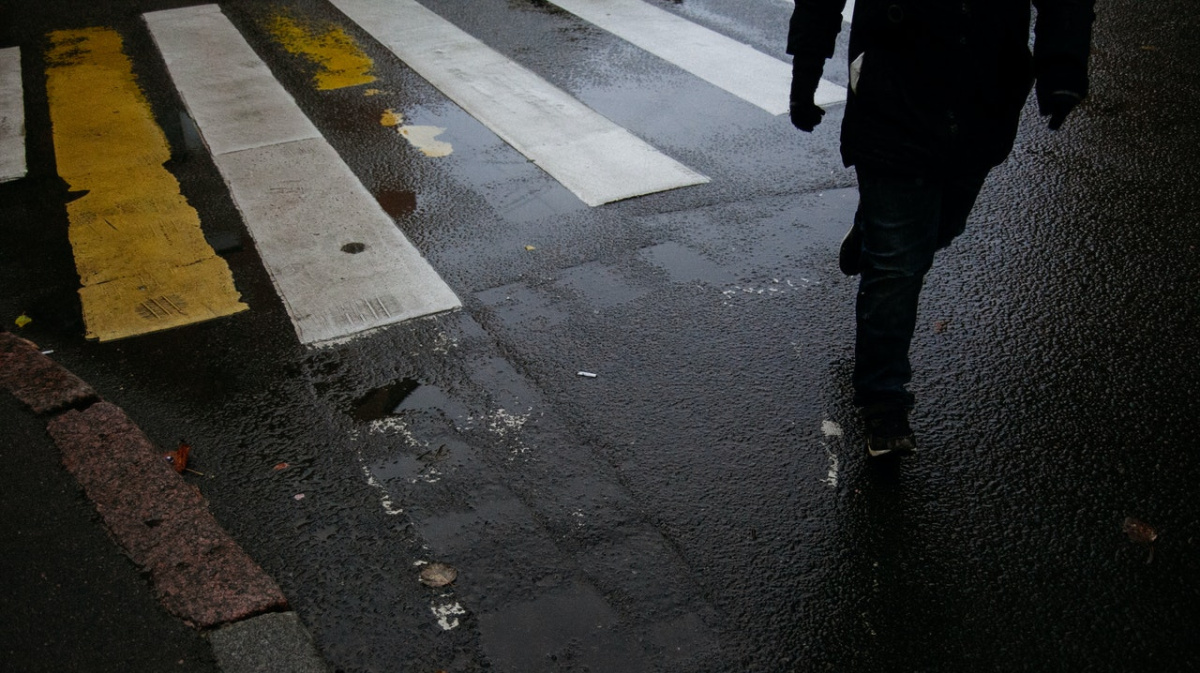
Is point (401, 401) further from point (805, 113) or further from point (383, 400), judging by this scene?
point (805, 113)

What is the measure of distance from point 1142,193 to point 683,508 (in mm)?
3611

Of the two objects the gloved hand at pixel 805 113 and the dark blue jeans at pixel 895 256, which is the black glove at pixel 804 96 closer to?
the gloved hand at pixel 805 113

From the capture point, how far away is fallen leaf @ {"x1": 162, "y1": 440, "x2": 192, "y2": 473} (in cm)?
343

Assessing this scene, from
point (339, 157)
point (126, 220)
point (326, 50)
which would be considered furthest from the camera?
point (326, 50)

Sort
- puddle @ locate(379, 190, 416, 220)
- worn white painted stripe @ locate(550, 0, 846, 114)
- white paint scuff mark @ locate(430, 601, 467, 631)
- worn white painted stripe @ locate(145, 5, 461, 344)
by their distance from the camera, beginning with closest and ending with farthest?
white paint scuff mark @ locate(430, 601, 467, 631) → worn white painted stripe @ locate(145, 5, 461, 344) → puddle @ locate(379, 190, 416, 220) → worn white painted stripe @ locate(550, 0, 846, 114)

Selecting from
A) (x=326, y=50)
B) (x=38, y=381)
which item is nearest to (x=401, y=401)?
(x=38, y=381)

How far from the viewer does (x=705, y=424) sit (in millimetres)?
3613

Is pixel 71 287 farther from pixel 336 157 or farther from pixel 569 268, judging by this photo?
pixel 569 268

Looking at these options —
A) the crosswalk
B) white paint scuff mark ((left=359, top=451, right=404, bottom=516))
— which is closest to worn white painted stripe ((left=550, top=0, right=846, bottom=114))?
the crosswalk

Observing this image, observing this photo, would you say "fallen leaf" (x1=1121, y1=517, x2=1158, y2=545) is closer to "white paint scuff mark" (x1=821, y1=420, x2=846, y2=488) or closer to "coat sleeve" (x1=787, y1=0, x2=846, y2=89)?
"white paint scuff mark" (x1=821, y1=420, x2=846, y2=488)

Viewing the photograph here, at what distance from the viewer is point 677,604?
287cm

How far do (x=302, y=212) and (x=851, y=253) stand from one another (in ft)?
9.64

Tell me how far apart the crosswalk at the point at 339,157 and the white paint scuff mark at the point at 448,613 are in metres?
1.64

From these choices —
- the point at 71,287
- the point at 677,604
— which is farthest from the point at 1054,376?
the point at 71,287
